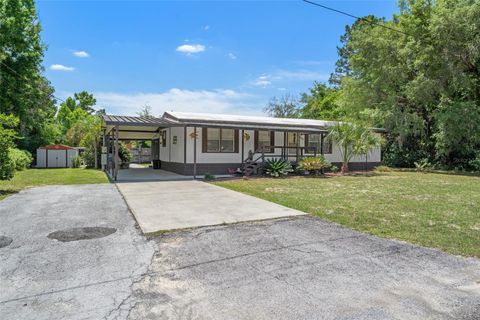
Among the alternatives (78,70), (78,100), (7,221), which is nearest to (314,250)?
(7,221)

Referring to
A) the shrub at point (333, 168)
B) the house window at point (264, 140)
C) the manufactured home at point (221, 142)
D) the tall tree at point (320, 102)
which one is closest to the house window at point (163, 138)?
the manufactured home at point (221, 142)

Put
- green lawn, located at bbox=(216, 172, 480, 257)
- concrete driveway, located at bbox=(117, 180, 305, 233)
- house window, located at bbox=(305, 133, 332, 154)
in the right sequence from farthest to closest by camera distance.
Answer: house window, located at bbox=(305, 133, 332, 154) → concrete driveway, located at bbox=(117, 180, 305, 233) → green lawn, located at bbox=(216, 172, 480, 257)

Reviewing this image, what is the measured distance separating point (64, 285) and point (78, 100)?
2212 inches

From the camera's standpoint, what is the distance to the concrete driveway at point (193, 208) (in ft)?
20.0

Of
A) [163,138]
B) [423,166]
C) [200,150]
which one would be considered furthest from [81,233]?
[423,166]

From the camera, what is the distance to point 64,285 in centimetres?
334

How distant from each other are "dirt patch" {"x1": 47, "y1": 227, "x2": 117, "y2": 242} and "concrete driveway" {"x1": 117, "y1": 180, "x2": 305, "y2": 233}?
2.00 ft

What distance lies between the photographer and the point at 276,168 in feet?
49.0

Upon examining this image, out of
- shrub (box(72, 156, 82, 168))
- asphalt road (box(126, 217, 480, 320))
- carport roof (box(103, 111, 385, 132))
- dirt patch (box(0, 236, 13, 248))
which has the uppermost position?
carport roof (box(103, 111, 385, 132))

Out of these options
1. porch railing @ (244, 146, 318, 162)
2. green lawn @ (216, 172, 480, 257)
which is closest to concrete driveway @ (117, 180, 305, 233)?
green lawn @ (216, 172, 480, 257)

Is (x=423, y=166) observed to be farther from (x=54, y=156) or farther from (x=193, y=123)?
(x=54, y=156)

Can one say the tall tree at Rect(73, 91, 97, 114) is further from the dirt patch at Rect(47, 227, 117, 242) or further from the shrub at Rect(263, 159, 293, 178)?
the dirt patch at Rect(47, 227, 117, 242)

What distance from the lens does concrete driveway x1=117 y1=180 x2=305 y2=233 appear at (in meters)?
6.09

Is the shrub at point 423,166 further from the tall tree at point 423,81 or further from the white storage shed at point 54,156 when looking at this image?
the white storage shed at point 54,156
